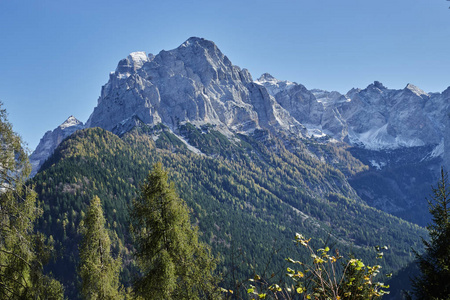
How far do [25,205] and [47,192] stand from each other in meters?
160

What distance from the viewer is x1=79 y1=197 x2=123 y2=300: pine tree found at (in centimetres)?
2044

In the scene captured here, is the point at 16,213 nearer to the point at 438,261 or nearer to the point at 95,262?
the point at 95,262

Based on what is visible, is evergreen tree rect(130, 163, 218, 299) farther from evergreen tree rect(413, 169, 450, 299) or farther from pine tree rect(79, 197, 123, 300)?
evergreen tree rect(413, 169, 450, 299)

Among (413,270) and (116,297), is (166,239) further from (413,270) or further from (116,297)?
(413,270)

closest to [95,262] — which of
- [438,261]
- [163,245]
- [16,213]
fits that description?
[163,245]

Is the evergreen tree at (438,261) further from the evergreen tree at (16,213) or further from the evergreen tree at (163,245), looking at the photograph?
the evergreen tree at (16,213)

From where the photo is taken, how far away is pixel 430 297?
39.1 ft

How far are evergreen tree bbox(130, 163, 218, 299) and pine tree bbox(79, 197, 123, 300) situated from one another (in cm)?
492

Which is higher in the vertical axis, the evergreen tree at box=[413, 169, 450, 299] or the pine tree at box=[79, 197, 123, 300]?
the evergreen tree at box=[413, 169, 450, 299]

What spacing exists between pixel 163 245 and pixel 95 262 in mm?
6794

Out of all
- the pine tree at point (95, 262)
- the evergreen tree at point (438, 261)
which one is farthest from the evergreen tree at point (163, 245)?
the evergreen tree at point (438, 261)

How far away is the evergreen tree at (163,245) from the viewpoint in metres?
16.7

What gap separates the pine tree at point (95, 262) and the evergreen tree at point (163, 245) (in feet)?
16.1

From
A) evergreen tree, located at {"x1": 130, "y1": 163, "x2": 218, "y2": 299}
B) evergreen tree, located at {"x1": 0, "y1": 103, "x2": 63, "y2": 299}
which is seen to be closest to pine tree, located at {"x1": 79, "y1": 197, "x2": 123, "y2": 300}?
evergreen tree, located at {"x1": 0, "y1": 103, "x2": 63, "y2": 299}
